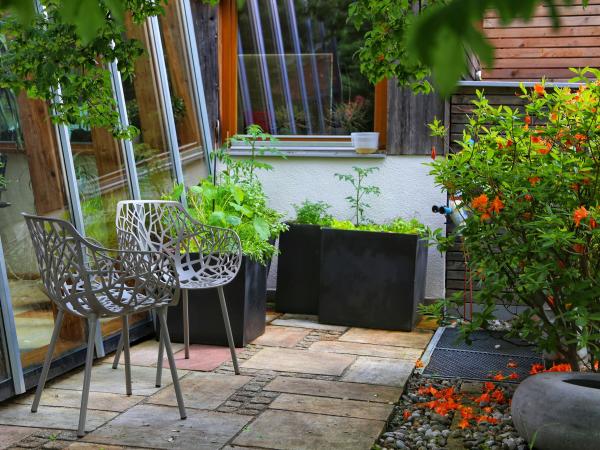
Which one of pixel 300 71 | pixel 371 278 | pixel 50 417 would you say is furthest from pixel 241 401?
pixel 300 71

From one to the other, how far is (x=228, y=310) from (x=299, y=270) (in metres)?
1.06

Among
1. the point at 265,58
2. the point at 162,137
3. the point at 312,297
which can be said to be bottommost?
the point at 312,297

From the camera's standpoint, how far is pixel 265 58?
246 inches

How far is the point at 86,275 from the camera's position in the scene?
10.5ft

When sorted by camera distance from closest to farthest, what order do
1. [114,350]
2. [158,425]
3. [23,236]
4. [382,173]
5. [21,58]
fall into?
[21,58] → [158,425] → [23,236] → [114,350] → [382,173]

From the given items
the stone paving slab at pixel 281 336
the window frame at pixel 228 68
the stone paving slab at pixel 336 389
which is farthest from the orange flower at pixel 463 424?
the window frame at pixel 228 68

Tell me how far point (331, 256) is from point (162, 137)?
4.55 feet

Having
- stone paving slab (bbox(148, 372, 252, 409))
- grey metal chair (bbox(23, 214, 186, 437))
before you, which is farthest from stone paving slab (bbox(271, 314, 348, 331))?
grey metal chair (bbox(23, 214, 186, 437))

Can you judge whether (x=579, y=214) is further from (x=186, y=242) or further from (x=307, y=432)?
(x=186, y=242)

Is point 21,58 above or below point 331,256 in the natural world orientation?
above

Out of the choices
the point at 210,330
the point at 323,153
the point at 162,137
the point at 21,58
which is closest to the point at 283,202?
the point at 323,153

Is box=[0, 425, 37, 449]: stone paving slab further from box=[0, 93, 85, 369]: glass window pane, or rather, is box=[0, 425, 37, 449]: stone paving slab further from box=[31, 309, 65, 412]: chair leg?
box=[0, 93, 85, 369]: glass window pane

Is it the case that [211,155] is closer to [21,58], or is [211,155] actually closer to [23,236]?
[23,236]

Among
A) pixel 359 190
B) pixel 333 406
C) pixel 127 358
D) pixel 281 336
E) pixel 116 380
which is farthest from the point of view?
pixel 359 190
